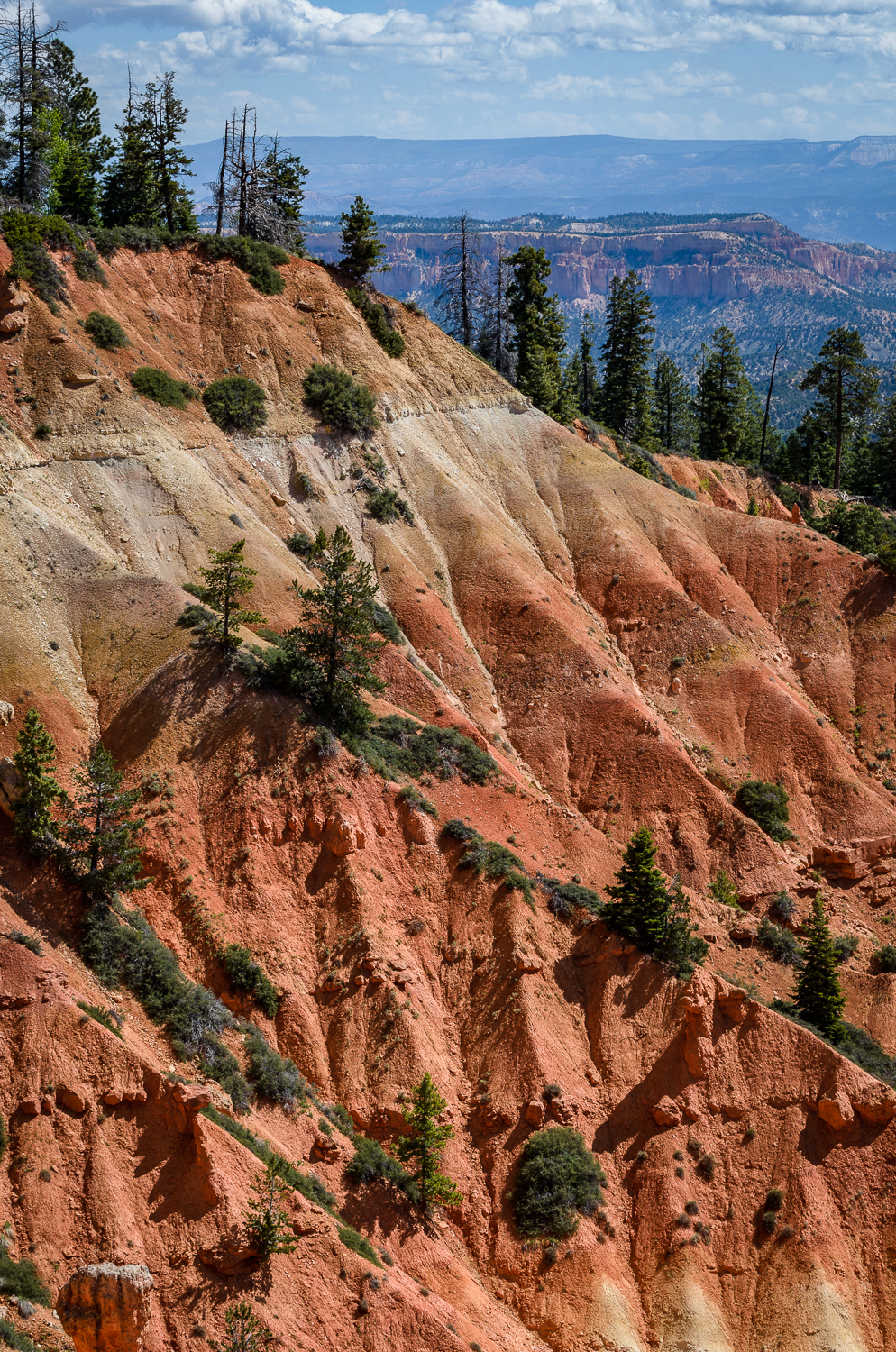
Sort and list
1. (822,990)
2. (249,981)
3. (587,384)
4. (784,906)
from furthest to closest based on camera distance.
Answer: (587,384)
(784,906)
(822,990)
(249,981)

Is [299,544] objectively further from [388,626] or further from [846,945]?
[846,945]

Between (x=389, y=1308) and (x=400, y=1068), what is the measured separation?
6.82 meters

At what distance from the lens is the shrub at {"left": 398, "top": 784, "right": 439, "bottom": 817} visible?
1364 inches

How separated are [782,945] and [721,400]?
51495 mm

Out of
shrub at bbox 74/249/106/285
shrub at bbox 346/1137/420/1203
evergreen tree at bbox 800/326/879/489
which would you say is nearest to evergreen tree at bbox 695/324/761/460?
evergreen tree at bbox 800/326/879/489

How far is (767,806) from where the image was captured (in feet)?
148

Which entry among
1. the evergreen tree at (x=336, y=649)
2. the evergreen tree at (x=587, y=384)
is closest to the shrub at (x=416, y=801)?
the evergreen tree at (x=336, y=649)

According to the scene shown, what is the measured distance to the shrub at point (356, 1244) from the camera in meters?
23.0

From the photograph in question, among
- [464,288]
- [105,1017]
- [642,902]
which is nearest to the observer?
[105,1017]

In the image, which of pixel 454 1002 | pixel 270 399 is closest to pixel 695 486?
pixel 270 399

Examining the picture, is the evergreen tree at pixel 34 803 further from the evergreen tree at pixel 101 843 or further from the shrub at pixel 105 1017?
the shrub at pixel 105 1017

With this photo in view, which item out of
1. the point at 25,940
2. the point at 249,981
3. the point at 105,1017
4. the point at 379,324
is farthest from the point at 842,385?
the point at 25,940

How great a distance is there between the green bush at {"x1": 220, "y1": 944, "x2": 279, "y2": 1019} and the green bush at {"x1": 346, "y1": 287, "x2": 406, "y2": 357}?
38506mm

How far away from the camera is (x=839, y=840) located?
45125mm
